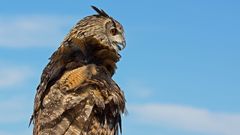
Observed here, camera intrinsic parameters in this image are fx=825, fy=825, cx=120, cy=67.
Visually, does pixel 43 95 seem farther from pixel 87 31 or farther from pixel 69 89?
pixel 87 31

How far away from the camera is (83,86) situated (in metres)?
10.4

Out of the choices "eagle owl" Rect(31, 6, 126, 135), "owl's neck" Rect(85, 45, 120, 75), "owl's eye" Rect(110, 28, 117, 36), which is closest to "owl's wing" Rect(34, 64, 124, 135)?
"eagle owl" Rect(31, 6, 126, 135)

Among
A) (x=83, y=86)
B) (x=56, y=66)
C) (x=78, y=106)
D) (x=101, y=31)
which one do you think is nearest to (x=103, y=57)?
(x=101, y=31)

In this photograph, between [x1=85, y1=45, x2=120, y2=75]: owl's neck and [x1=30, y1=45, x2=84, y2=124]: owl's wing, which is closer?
[x1=30, y1=45, x2=84, y2=124]: owl's wing

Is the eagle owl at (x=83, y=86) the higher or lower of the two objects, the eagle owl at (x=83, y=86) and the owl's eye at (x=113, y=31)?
the lower

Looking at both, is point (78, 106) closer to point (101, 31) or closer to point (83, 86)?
point (83, 86)

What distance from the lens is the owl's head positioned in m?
11.4

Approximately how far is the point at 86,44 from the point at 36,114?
1.44 metres

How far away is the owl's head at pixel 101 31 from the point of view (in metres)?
11.4

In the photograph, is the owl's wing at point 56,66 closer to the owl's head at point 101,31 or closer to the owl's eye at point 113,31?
the owl's head at point 101,31

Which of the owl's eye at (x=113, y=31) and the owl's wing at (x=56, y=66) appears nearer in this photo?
the owl's wing at (x=56, y=66)

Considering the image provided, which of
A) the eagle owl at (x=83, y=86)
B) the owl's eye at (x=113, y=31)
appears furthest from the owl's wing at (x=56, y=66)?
the owl's eye at (x=113, y=31)

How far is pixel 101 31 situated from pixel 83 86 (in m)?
1.34

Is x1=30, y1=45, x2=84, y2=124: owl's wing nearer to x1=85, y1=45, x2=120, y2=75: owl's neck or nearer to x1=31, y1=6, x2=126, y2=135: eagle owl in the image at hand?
x1=31, y1=6, x2=126, y2=135: eagle owl
